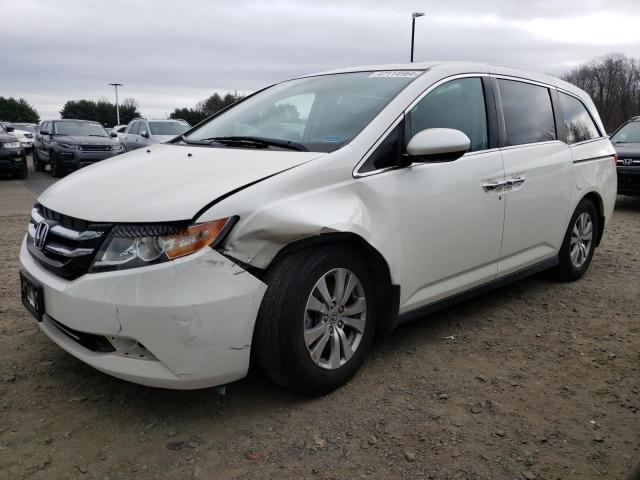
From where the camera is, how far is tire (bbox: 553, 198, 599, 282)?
14.5 ft

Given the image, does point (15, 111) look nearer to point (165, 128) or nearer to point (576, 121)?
point (165, 128)

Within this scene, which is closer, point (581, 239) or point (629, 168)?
point (581, 239)

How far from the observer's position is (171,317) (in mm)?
2197

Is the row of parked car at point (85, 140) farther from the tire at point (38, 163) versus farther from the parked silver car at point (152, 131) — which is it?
the tire at point (38, 163)

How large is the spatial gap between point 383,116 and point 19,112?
7898cm

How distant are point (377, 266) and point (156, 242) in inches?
44.8

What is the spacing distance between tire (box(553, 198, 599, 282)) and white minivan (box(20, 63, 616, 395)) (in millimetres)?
584

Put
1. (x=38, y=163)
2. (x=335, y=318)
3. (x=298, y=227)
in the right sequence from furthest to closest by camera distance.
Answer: (x=38, y=163), (x=335, y=318), (x=298, y=227)

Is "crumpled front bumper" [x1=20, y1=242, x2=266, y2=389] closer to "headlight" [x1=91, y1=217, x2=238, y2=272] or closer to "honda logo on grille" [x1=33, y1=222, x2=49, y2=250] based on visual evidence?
"headlight" [x1=91, y1=217, x2=238, y2=272]

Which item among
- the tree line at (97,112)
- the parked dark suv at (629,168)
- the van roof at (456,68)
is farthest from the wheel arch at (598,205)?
the tree line at (97,112)

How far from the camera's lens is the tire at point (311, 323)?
2393 millimetres

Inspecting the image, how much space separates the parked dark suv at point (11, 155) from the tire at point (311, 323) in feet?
42.6

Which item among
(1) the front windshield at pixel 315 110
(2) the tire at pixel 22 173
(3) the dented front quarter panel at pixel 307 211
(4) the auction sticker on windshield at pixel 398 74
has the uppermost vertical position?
(4) the auction sticker on windshield at pixel 398 74

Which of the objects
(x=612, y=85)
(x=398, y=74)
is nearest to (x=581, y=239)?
(x=398, y=74)
